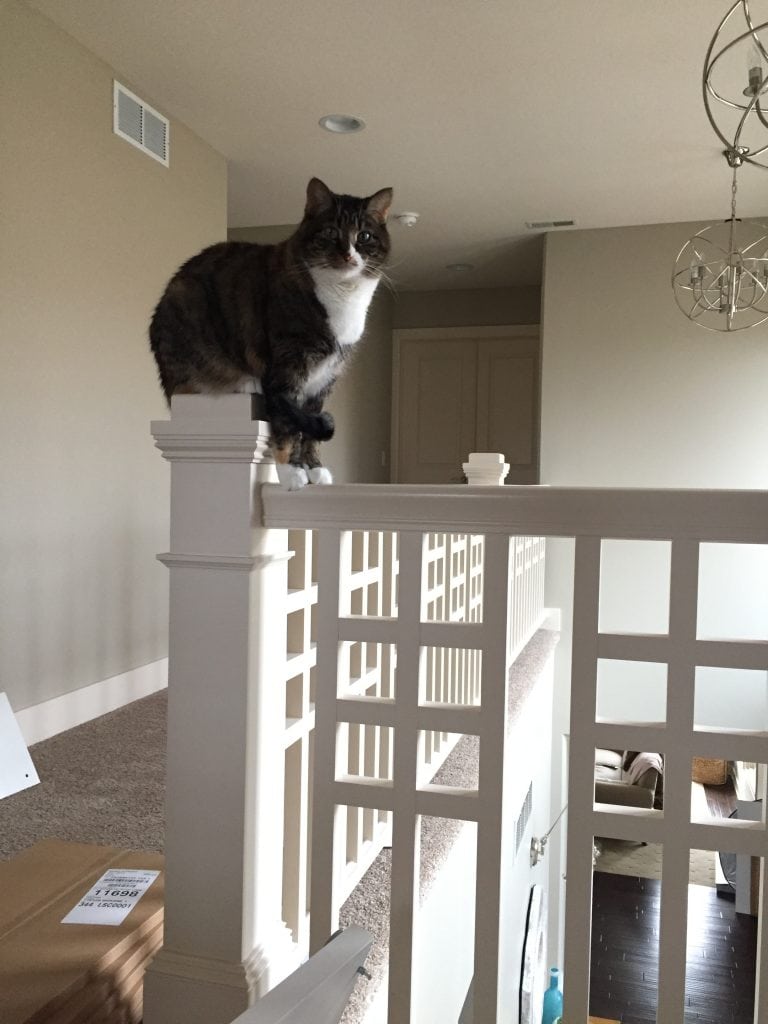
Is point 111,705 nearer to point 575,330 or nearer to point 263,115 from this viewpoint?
point 263,115

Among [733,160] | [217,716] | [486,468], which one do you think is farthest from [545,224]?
[217,716]

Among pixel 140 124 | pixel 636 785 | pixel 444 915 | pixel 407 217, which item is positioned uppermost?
pixel 407 217

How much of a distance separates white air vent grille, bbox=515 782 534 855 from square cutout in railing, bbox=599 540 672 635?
1.55 metres

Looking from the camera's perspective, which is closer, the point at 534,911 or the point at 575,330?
the point at 534,911

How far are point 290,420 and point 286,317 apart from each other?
0.16 metres

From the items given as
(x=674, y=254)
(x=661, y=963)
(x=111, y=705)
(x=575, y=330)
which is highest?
(x=674, y=254)

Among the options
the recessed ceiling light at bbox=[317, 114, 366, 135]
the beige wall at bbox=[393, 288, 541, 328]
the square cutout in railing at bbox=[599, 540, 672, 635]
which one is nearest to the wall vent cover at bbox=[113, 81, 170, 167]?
the recessed ceiling light at bbox=[317, 114, 366, 135]

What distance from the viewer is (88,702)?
2.89 metres

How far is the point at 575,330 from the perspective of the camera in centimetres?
499

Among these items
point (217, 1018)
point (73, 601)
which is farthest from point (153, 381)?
point (217, 1018)

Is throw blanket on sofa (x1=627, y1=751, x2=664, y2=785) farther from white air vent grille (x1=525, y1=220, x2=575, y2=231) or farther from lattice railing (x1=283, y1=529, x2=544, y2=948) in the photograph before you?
lattice railing (x1=283, y1=529, x2=544, y2=948)

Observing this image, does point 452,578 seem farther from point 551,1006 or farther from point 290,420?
point 551,1006

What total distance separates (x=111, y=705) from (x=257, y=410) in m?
2.31

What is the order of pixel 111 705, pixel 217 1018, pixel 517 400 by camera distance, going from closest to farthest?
pixel 217 1018, pixel 111 705, pixel 517 400
